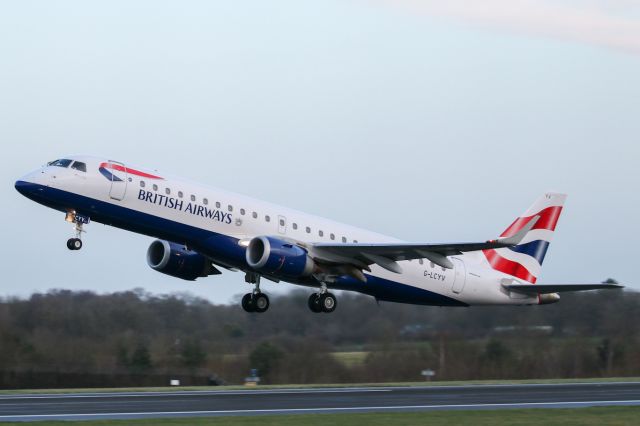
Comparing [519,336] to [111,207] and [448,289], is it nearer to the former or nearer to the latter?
[448,289]

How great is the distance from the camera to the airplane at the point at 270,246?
33000 millimetres

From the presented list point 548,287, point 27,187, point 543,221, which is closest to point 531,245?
point 543,221

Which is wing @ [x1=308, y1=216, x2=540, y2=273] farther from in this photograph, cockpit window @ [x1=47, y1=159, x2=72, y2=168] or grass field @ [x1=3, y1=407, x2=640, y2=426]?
grass field @ [x1=3, y1=407, x2=640, y2=426]

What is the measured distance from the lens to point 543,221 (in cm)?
4241

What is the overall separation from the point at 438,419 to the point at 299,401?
5.95m

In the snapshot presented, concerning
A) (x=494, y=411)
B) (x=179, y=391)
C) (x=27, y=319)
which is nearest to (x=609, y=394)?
(x=494, y=411)

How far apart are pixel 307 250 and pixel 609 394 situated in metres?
10.6

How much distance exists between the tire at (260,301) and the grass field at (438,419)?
14927 mm

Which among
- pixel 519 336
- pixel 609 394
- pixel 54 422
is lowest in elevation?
pixel 54 422

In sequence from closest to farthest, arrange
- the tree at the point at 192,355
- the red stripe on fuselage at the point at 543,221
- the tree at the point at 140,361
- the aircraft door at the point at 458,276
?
Result: the aircraft door at the point at 458,276 < the red stripe on fuselage at the point at 543,221 < the tree at the point at 140,361 < the tree at the point at 192,355

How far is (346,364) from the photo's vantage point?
146ft

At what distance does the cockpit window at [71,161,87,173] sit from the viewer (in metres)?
32.9

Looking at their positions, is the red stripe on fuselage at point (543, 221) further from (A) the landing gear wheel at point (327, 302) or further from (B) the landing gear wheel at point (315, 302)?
(B) the landing gear wheel at point (315, 302)

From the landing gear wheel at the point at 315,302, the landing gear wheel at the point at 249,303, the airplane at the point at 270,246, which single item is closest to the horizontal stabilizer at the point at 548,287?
the airplane at the point at 270,246
